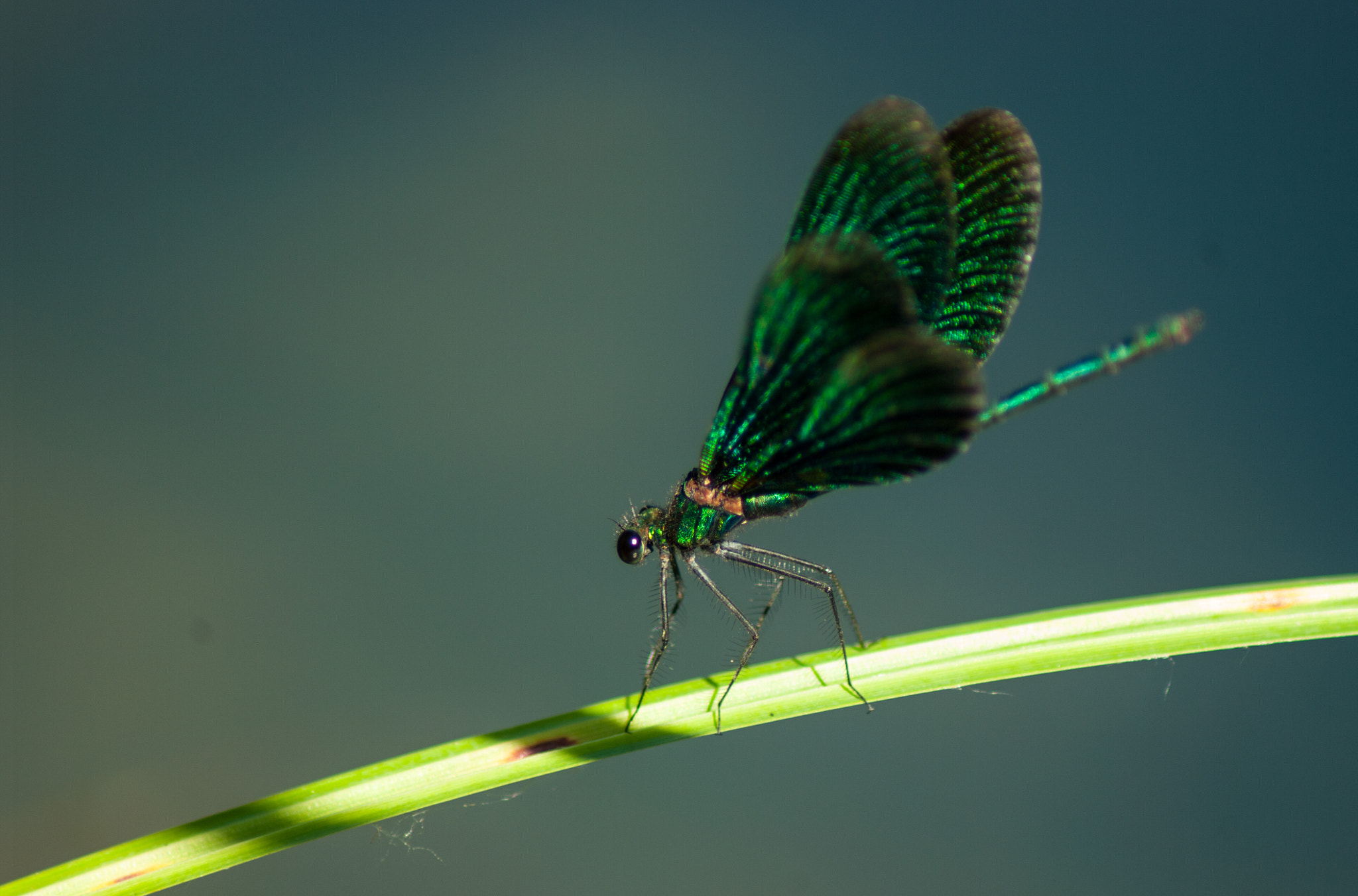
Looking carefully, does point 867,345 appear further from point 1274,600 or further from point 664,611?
point 1274,600

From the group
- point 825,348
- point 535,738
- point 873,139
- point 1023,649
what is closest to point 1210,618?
point 1023,649

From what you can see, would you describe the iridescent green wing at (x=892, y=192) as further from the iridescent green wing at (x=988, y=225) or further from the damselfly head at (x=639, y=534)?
the damselfly head at (x=639, y=534)

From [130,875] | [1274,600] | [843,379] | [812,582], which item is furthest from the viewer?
[812,582]

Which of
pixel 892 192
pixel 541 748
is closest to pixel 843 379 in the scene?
pixel 892 192

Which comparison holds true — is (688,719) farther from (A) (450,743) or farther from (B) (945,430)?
(B) (945,430)

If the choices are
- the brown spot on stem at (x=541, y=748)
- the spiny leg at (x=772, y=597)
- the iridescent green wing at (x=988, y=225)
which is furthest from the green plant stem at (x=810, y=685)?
the iridescent green wing at (x=988, y=225)

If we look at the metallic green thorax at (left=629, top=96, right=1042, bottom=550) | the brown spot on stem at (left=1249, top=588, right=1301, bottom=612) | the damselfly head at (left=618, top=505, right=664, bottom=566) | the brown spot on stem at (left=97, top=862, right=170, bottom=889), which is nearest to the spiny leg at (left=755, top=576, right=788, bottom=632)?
the metallic green thorax at (left=629, top=96, right=1042, bottom=550)

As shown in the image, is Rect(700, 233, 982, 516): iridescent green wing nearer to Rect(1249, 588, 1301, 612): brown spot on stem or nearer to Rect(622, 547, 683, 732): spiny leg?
Rect(622, 547, 683, 732): spiny leg
